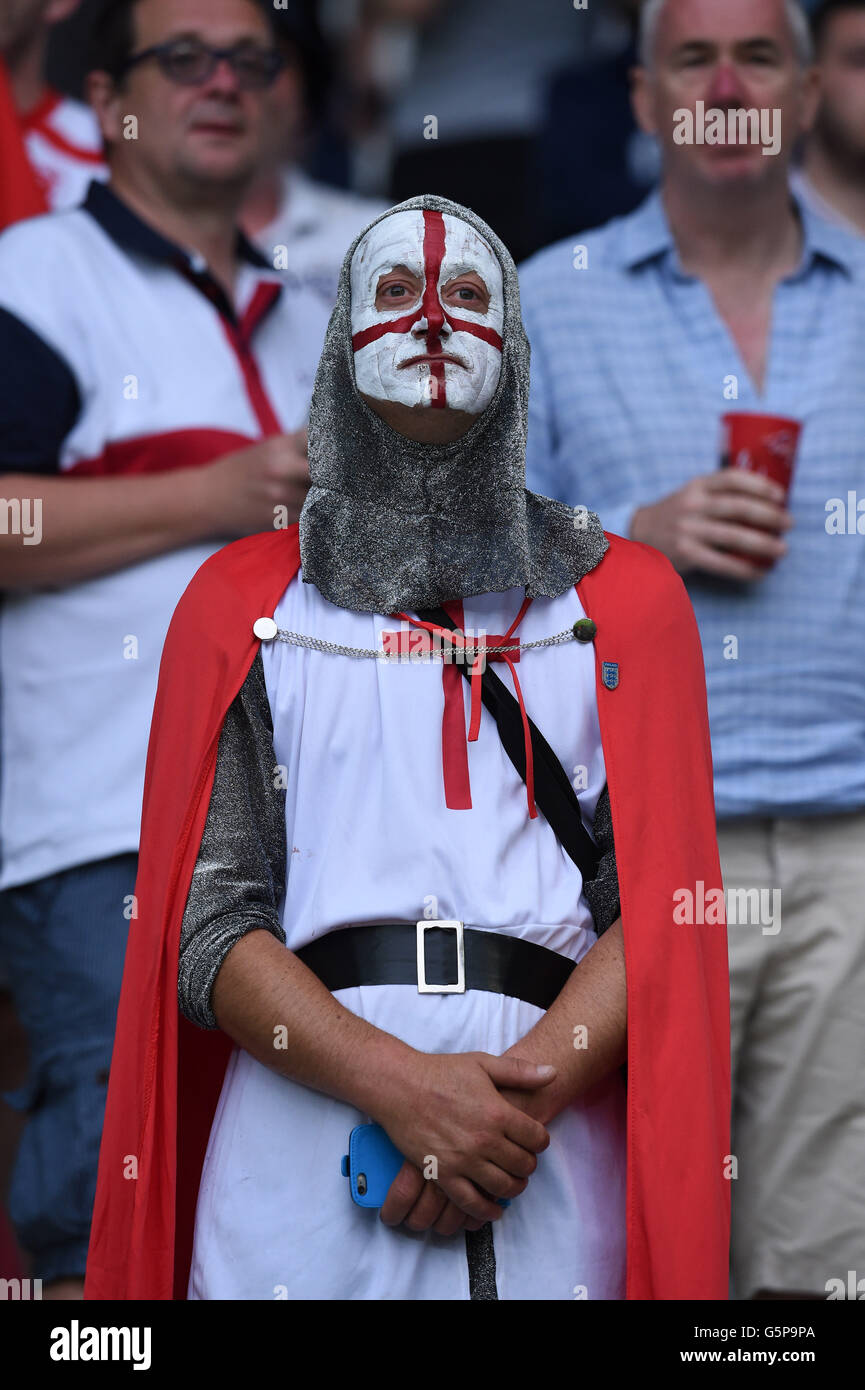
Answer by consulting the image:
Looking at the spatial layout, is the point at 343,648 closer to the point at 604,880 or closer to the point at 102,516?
the point at 604,880

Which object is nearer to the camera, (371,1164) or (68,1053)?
(371,1164)

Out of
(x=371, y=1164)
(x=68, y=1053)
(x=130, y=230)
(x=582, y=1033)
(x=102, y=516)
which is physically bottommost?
(x=371, y=1164)

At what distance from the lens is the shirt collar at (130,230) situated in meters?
3.83

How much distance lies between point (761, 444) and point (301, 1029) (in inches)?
62.5

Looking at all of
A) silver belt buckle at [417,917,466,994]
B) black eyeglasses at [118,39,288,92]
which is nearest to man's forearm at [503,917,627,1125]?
silver belt buckle at [417,917,466,994]

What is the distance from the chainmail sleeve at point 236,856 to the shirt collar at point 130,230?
1.50m

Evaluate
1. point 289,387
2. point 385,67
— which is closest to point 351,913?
point 289,387

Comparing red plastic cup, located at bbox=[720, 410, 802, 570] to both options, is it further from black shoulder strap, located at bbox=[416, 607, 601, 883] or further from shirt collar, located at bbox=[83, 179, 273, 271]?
shirt collar, located at bbox=[83, 179, 273, 271]

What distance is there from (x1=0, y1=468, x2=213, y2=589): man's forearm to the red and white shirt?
1.18 m

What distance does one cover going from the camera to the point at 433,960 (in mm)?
2568

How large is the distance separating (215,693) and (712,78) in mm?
2051

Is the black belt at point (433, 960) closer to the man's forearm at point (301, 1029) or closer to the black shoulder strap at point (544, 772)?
the man's forearm at point (301, 1029)

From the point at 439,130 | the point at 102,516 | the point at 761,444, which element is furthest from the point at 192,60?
the point at 761,444

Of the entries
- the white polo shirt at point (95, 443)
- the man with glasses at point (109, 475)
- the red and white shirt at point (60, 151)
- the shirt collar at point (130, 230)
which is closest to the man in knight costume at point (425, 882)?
the man with glasses at point (109, 475)
